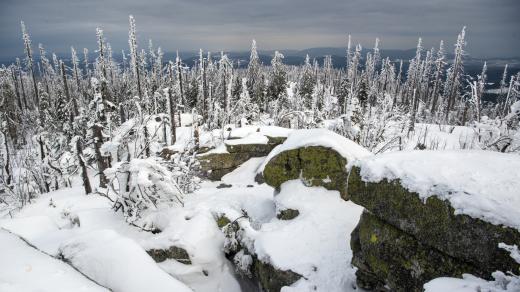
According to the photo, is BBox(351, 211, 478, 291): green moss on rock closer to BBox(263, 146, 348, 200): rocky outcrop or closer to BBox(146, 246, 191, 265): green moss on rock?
BBox(263, 146, 348, 200): rocky outcrop

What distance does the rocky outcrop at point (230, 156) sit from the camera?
69.9 ft

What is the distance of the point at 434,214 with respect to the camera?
4.16 m

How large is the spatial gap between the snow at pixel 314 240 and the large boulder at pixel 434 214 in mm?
730

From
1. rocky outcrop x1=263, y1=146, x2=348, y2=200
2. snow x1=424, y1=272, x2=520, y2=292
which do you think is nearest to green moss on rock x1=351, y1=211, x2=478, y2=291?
snow x1=424, y1=272, x2=520, y2=292

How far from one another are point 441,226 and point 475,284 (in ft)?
2.58

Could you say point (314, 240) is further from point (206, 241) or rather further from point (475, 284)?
point (475, 284)

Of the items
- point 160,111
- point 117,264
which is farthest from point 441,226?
point 160,111

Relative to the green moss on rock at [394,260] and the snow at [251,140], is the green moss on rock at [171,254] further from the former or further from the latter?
the snow at [251,140]

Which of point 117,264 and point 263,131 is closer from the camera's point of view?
point 117,264

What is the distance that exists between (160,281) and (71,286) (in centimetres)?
117

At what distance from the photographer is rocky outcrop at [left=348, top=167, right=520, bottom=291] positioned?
3.66 meters

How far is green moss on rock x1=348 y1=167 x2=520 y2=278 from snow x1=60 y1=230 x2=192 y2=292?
318 centimetres

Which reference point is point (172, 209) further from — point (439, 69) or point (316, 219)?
point (439, 69)

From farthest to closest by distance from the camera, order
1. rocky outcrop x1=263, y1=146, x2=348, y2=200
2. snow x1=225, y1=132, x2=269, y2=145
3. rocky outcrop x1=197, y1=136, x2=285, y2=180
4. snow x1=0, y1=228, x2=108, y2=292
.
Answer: snow x1=225, y1=132, x2=269, y2=145, rocky outcrop x1=197, y1=136, x2=285, y2=180, rocky outcrop x1=263, y1=146, x2=348, y2=200, snow x1=0, y1=228, x2=108, y2=292
